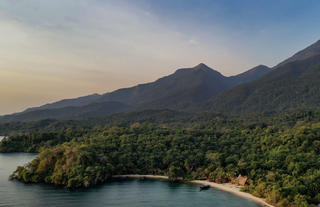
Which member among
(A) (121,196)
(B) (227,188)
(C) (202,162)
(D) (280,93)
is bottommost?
(B) (227,188)

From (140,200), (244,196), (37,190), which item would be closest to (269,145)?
(244,196)

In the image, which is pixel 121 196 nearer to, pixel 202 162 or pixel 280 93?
pixel 202 162

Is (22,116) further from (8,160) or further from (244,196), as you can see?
(244,196)

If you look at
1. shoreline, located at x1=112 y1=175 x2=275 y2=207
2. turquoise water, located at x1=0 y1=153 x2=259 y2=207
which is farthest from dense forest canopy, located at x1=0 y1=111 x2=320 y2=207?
turquoise water, located at x1=0 y1=153 x2=259 y2=207

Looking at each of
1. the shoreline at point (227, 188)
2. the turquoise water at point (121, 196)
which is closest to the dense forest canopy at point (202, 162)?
the shoreline at point (227, 188)

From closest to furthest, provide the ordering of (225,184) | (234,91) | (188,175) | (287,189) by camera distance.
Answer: (287,189), (225,184), (188,175), (234,91)

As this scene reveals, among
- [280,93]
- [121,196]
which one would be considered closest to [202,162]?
[121,196]

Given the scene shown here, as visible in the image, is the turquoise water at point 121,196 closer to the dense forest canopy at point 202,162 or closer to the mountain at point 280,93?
the dense forest canopy at point 202,162
